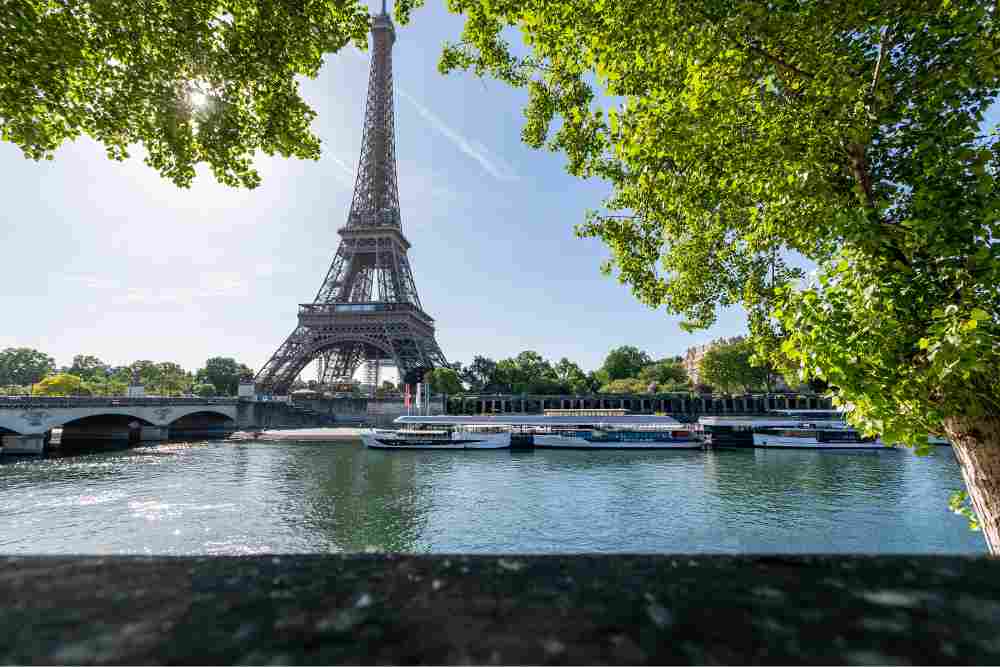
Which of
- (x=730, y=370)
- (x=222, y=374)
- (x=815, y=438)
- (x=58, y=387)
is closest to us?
(x=815, y=438)

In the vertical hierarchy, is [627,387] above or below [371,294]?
below

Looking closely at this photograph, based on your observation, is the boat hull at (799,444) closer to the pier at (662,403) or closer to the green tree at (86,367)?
the pier at (662,403)

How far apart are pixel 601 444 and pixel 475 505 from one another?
21539 mm

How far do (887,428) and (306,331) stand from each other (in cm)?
6164

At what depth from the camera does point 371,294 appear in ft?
219

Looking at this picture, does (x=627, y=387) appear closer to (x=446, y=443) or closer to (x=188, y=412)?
(x=446, y=443)

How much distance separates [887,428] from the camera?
4957 millimetres

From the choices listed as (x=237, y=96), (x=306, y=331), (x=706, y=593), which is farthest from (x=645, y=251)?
(x=306, y=331)

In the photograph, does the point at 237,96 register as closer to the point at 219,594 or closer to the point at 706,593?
the point at 219,594

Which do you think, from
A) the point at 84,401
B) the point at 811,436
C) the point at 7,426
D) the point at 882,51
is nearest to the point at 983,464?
the point at 882,51

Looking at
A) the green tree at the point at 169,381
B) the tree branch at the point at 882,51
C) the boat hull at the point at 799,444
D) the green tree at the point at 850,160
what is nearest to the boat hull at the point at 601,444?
the boat hull at the point at 799,444

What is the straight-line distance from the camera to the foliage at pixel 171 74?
6.27 meters

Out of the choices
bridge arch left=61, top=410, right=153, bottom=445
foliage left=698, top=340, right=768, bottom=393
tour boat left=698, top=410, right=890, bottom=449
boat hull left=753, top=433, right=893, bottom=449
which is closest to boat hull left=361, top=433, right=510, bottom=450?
tour boat left=698, top=410, right=890, bottom=449

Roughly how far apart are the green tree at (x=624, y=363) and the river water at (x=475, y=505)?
73205mm
